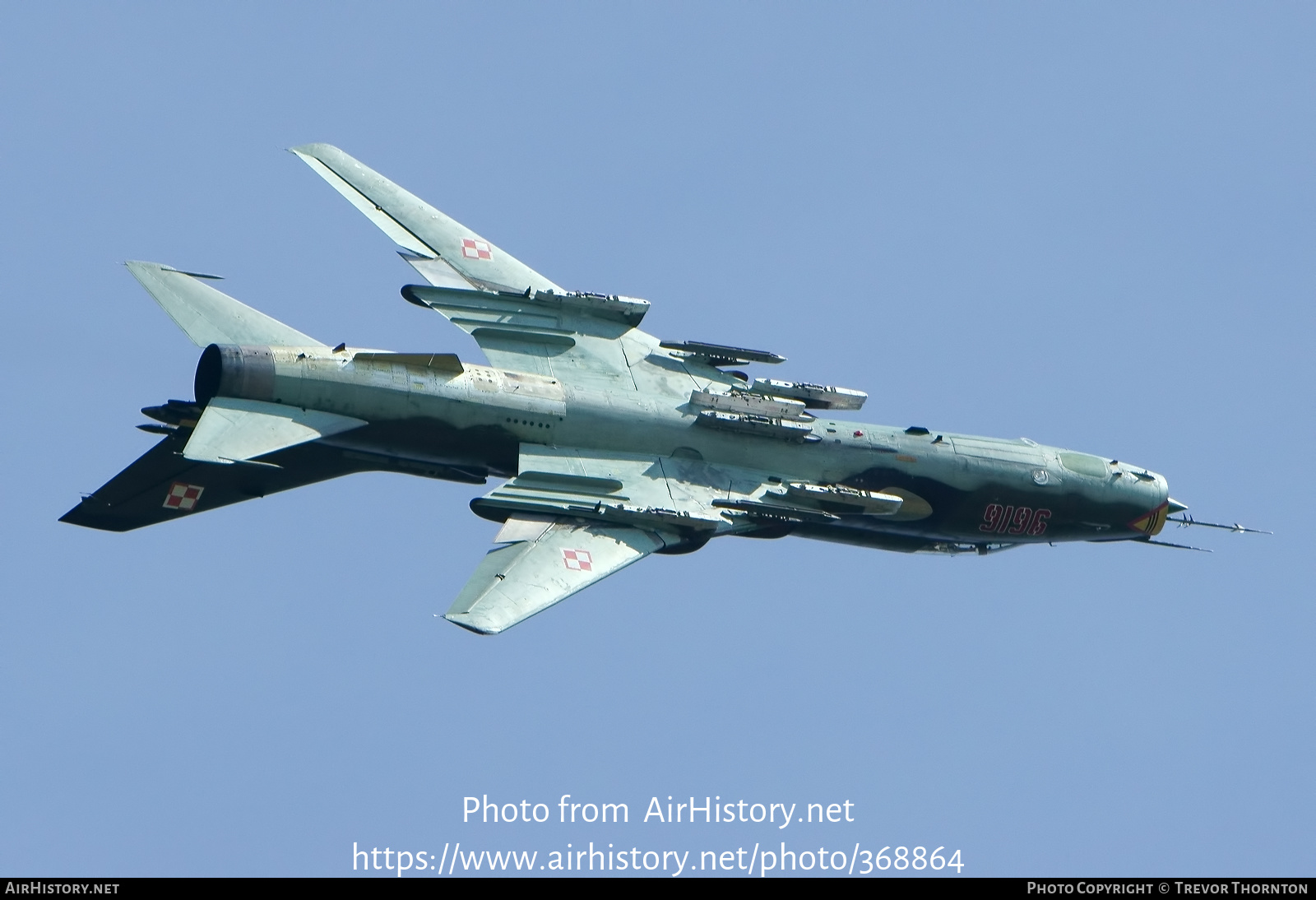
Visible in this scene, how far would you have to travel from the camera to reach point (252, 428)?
199 feet

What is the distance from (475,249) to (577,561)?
1284 centimetres

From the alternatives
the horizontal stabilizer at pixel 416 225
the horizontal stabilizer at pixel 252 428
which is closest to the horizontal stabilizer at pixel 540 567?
the horizontal stabilizer at pixel 252 428

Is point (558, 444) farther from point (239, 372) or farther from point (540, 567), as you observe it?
point (239, 372)

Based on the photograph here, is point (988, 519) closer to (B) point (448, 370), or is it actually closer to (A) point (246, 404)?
(B) point (448, 370)

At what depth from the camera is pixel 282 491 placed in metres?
65.5

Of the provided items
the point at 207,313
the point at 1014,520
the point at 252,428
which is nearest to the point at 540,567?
the point at 252,428

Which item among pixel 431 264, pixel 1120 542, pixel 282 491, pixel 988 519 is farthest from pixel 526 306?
pixel 1120 542

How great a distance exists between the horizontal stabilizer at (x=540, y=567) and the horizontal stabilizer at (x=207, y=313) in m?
7.78

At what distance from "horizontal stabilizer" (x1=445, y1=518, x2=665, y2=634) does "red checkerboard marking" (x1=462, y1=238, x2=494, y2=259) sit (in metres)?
11.0

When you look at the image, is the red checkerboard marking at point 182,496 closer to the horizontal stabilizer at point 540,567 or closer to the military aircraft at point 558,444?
the military aircraft at point 558,444

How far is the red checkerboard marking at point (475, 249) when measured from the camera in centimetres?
6969

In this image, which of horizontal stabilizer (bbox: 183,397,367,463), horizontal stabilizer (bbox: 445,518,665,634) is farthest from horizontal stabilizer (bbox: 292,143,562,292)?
horizontal stabilizer (bbox: 445,518,665,634)
